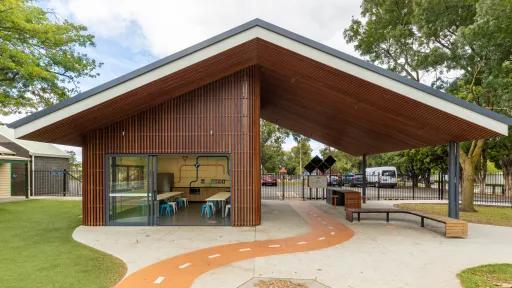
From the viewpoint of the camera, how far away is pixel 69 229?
30.4ft

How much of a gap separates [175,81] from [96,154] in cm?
350

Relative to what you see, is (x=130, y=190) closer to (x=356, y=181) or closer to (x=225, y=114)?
(x=225, y=114)

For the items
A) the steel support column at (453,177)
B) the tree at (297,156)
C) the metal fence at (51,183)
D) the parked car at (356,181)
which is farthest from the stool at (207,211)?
the tree at (297,156)

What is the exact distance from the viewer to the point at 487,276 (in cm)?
545

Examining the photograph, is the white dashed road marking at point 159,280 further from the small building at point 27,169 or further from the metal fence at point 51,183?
the metal fence at point 51,183

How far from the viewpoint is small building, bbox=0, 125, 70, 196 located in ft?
60.7

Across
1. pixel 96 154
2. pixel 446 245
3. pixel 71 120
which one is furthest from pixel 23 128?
pixel 446 245

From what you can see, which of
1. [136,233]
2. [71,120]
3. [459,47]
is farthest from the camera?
[459,47]

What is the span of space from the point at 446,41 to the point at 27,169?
21.8m

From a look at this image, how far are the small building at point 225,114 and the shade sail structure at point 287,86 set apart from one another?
2 cm

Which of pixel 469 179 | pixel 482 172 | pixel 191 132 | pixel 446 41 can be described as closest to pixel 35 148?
pixel 191 132

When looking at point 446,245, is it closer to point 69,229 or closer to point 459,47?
point 459,47

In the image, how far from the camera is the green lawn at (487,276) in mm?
5031

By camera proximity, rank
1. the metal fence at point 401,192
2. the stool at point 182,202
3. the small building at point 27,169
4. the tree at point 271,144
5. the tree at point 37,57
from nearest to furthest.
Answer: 1. the tree at point 37,57
2. the stool at point 182,202
3. the small building at point 27,169
4. the metal fence at point 401,192
5. the tree at point 271,144
